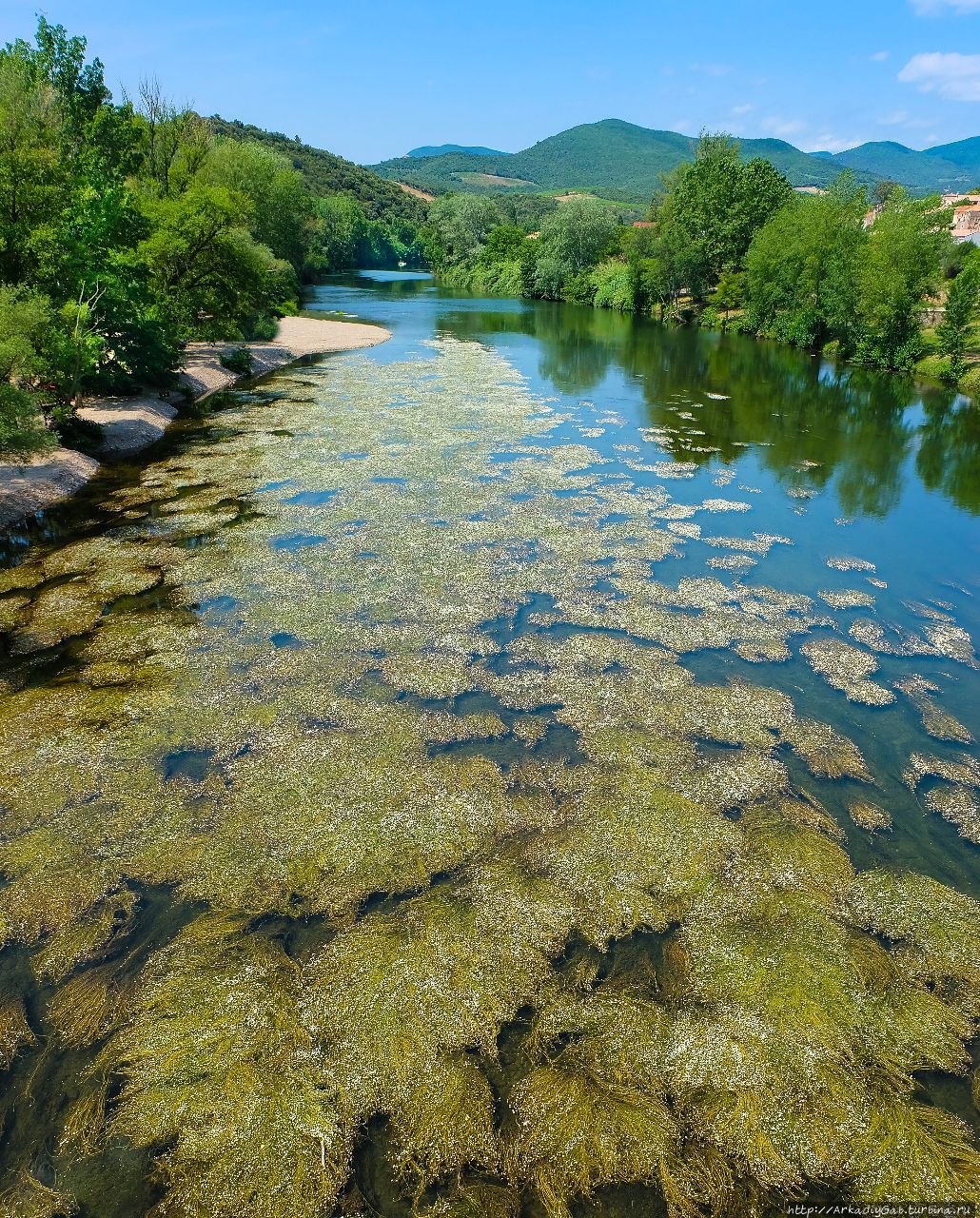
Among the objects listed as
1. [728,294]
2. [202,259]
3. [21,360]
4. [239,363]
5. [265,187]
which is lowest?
[239,363]

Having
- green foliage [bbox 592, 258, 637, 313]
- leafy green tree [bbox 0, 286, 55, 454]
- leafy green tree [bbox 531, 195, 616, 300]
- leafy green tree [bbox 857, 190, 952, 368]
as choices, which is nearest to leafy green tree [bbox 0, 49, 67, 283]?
leafy green tree [bbox 0, 286, 55, 454]

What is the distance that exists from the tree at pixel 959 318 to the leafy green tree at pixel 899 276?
2784 millimetres

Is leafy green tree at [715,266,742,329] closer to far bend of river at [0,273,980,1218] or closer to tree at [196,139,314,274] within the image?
tree at [196,139,314,274]

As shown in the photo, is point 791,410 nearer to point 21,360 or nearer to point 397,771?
point 397,771

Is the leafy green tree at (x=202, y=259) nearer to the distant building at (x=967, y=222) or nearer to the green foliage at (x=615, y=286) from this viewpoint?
the green foliage at (x=615, y=286)

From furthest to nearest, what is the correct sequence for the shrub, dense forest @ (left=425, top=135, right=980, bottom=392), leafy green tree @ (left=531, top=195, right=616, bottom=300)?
1. leafy green tree @ (left=531, top=195, right=616, bottom=300)
2. dense forest @ (left=425, top=135, right=980, bottom=392)
3. the shrub

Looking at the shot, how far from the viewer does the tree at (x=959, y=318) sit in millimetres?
48469

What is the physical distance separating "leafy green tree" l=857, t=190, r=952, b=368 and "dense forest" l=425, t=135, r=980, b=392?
94 millimetres

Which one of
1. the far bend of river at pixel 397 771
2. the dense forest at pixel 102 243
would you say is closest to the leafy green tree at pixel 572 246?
the dense forest at pixel 102 243

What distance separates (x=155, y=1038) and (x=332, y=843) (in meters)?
3.34

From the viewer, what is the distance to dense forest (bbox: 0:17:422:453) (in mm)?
25734

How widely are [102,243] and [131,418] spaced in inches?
302

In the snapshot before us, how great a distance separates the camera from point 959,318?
49.5 metres

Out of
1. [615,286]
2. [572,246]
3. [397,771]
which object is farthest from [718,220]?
[397,771]
